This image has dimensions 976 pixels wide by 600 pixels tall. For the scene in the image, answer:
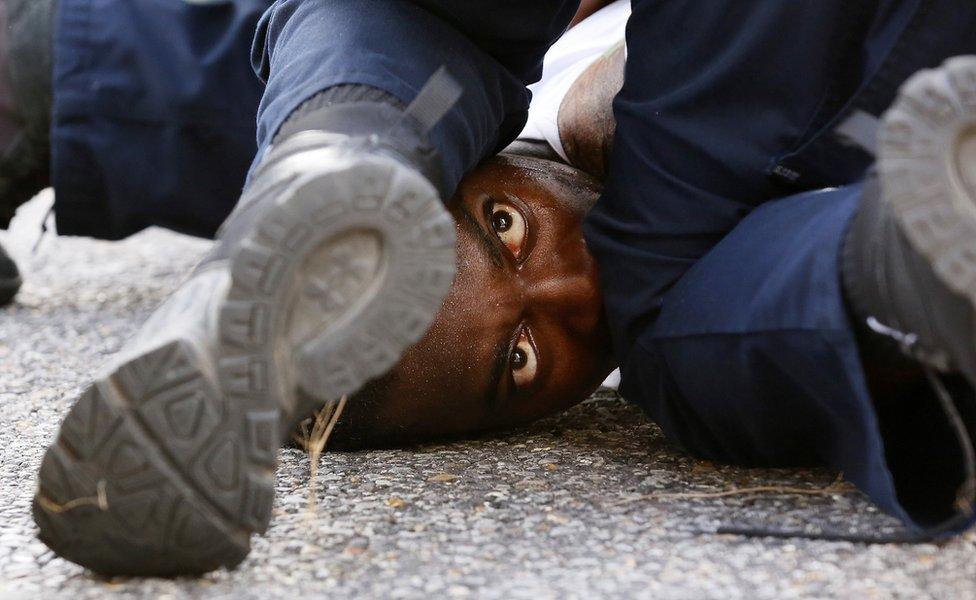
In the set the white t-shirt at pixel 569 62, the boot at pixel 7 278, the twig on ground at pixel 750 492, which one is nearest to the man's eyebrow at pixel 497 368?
the twig on ground at pixel 750 492

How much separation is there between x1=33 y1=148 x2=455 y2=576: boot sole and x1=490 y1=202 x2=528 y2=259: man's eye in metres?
0.42

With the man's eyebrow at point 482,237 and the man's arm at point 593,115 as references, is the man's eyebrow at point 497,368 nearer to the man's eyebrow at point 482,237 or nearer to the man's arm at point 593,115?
the man's eyebrow at point 482,237

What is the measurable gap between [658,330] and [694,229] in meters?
0.11

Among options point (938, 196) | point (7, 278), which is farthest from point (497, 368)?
point (7, 278)

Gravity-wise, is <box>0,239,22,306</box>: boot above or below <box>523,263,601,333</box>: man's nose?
below

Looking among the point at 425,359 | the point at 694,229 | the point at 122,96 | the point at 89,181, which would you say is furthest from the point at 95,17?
the point at 694,229

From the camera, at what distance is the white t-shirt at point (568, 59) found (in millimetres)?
1521

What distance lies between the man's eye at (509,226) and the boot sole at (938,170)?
0.55 metres

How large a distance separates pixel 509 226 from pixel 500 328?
114 millimetres

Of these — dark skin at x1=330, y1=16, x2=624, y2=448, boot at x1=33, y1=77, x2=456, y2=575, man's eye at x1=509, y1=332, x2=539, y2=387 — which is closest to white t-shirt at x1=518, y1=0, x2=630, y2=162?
dark skin at x1=330, y1=16, x2=624, y2=448

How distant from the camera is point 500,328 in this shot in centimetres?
120

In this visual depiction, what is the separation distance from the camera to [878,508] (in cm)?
98

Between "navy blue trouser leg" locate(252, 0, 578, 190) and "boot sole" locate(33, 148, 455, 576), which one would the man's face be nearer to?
"navy blue trouser leg" locate(252, 0, 578, 190)

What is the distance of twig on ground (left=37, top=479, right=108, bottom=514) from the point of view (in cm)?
80
